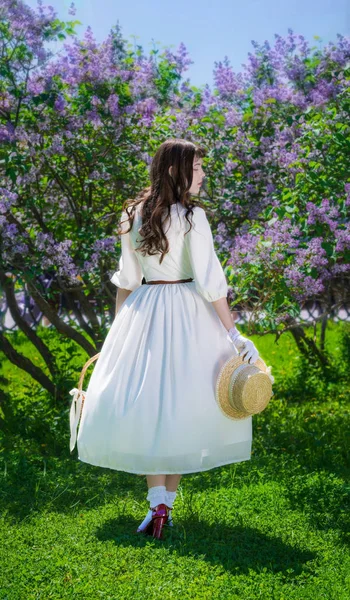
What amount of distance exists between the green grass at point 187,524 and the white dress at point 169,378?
0.34 metres

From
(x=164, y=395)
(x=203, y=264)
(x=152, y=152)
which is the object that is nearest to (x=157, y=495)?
(x=164, y=395)

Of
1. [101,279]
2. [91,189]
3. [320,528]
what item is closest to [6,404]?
[101,279]

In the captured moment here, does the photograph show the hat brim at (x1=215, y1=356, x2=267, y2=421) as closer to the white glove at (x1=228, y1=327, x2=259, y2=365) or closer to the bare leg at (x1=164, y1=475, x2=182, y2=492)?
the white glove at (x1=228, y1=327, x2=259, y2=365)

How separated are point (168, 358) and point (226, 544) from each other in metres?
0.76

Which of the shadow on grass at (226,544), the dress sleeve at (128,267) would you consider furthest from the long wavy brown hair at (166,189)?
the shadow on grass at (226,544)

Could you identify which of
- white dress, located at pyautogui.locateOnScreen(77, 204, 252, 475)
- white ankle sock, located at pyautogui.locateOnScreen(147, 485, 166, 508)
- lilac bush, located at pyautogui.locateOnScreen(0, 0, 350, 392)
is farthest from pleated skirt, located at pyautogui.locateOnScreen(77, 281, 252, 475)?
lilac bush, located at pyautogui.locateOnScreen(0, 0, 350, 392)

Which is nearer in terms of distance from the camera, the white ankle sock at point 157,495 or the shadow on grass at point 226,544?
the shadow on grass at point 226,544

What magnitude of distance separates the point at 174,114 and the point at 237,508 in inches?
110

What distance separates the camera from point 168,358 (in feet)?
10.7

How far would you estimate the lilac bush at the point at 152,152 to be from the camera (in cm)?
471

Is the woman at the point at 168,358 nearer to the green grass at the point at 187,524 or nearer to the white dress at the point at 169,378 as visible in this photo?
the white dress at the point at 169,378

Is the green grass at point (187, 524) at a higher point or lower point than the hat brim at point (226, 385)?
lower

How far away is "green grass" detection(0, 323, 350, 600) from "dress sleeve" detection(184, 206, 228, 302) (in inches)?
38.1

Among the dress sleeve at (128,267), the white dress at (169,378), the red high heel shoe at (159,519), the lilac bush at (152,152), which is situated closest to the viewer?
the white dress at (169,378)
